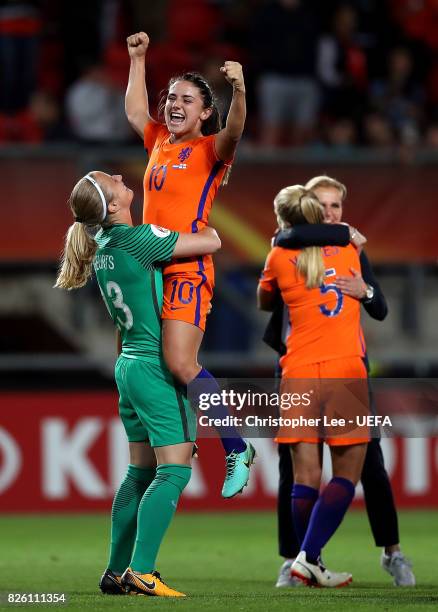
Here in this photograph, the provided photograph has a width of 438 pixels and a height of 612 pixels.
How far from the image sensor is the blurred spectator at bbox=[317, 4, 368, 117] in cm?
1216

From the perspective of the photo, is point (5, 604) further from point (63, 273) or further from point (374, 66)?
point (374, 66)

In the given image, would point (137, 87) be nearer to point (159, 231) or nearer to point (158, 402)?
point (159, 231)

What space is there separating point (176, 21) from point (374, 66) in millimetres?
2006

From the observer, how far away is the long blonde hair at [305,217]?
21.1 ft

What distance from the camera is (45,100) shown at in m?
11.8

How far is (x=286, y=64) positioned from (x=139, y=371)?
6.90m

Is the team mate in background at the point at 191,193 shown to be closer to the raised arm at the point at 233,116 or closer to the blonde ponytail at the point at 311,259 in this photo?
the raised arm at the point at 233,116

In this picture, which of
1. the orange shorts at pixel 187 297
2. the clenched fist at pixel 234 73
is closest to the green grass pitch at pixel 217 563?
the orange shorts at pixel 187 297

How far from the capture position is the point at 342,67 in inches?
494

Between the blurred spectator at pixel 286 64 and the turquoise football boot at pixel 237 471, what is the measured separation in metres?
6.60

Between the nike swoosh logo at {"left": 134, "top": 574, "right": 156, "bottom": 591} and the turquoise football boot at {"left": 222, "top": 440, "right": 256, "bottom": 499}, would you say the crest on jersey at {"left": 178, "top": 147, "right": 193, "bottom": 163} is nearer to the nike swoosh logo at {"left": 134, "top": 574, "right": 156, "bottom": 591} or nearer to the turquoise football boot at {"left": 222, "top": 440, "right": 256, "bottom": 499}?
the turquoise football boot at {"left": 222, "top": 440, "right": 256, "bottom": 499}

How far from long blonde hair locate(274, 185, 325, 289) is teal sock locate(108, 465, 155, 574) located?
50.5 inches

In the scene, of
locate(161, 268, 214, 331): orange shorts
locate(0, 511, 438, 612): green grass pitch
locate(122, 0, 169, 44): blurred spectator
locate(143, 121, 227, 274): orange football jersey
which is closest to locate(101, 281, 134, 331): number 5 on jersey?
locate(161, 268, 214, 331): orange shorts

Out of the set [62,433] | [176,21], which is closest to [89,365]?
[62,433]
